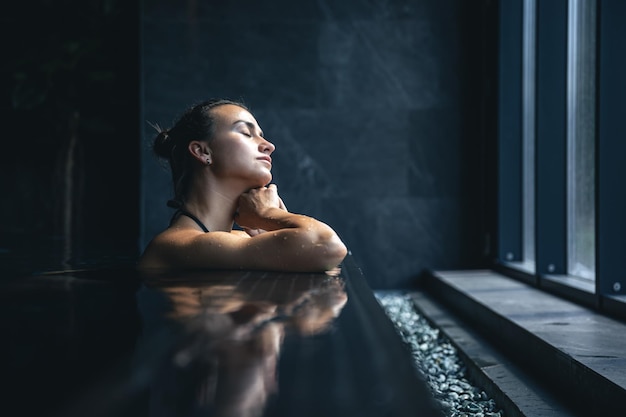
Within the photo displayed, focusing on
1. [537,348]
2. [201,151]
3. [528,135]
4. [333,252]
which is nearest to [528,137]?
[528,135]

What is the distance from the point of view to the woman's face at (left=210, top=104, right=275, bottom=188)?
7.00ft

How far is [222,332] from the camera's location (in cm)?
103

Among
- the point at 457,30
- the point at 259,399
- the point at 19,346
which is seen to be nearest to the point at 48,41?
the point at 457,30

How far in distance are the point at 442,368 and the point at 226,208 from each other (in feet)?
5.20

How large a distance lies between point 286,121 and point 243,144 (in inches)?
137

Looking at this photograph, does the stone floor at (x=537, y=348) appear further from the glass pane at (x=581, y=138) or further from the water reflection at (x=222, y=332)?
the water reflection at (x=222, y=332)

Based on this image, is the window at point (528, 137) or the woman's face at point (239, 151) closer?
the woman's face at point (239, 151)

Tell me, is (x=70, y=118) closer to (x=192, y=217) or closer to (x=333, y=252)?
→ (x=192, y=217)

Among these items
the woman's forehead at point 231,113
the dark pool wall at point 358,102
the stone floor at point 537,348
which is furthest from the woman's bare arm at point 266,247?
the dark pool wall at point 358,102

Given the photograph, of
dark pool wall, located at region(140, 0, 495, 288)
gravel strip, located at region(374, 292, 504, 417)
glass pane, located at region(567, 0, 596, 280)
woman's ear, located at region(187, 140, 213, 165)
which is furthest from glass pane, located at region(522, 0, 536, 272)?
woman's ear, located at region(187, 140, 213, 165)

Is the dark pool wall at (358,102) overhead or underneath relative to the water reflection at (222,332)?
overhead

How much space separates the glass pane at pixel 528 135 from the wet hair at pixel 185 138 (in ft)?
11.9

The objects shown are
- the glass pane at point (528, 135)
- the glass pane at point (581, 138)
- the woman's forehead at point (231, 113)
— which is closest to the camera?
the woman's forehead at point (231, 113)

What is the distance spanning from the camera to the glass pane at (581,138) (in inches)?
152
